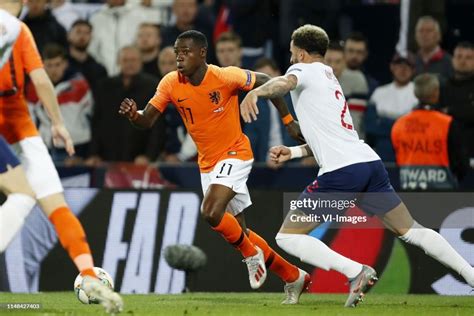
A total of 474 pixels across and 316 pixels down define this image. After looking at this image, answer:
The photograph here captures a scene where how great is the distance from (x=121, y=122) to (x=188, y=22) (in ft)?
5.55

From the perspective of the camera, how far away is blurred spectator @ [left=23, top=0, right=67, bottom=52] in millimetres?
15562

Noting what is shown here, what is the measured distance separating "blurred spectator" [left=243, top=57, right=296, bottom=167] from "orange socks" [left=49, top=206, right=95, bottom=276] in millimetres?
5455

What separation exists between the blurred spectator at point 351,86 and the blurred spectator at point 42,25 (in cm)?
349

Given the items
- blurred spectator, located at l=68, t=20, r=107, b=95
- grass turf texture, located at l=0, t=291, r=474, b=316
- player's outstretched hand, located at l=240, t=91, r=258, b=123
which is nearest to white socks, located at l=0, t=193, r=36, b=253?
grass turf texture, located at l=0, t=291, r=474, b=316

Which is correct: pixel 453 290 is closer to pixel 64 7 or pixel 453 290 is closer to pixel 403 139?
pixel 403 139

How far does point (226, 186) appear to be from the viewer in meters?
10.8

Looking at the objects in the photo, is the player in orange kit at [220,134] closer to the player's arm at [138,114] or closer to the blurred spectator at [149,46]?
the player's arm at [138,114]

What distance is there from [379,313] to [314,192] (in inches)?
44.9

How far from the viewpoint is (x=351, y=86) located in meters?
Answer: 14.7

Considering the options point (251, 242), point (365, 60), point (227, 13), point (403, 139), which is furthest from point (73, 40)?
point (251, 242)

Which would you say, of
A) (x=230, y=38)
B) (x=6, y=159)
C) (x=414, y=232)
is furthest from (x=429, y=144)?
(x=6, y=159)

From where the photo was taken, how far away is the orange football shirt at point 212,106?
10977 millimetres

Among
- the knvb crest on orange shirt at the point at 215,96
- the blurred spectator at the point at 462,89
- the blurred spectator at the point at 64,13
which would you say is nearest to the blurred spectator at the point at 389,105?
the blurred spectator at the point at 462,89

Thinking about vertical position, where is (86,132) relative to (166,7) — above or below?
below
